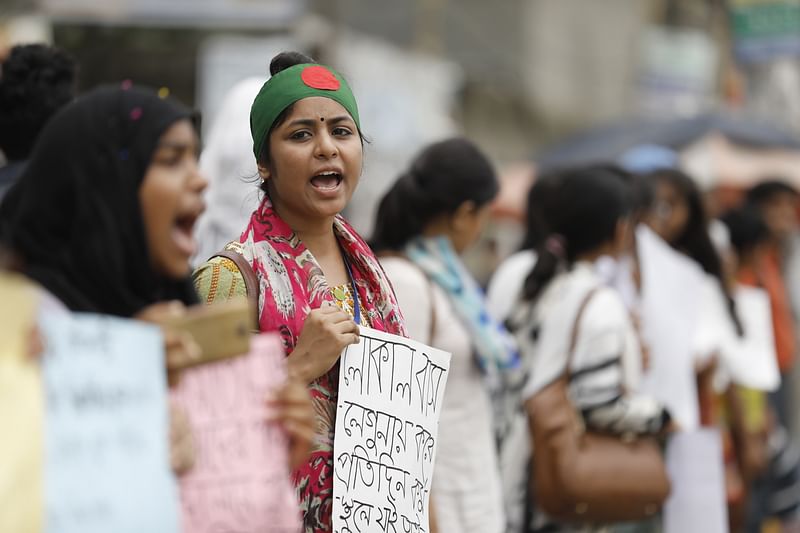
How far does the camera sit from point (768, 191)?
390 inches

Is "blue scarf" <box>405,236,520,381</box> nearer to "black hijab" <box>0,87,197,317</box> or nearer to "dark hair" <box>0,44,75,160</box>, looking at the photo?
"dark hair" <box>0,44,75,160</box>

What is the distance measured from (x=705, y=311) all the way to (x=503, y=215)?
5835 millimetres

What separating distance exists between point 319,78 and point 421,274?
4.32 feet

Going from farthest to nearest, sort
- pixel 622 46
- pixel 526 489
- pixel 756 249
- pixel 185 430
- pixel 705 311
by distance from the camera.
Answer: pixel 622 46, pixel 756 249, pixel 705 311, pixel 526 489, pixel 185 430

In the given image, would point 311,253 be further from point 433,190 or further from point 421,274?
point 433,190

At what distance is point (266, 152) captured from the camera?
3633mm

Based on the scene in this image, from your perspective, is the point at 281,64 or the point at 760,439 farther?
the point at 760,439

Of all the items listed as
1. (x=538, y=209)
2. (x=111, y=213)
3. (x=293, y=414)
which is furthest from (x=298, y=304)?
(x=538, y=209)

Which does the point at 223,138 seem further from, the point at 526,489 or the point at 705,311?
the point at 705,311

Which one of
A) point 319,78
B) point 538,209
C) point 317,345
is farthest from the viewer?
point 538,209

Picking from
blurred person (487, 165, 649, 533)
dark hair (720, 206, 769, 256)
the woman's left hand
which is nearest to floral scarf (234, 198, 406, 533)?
the woman's left hand

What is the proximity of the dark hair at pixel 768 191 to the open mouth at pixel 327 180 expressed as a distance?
671 centimetres

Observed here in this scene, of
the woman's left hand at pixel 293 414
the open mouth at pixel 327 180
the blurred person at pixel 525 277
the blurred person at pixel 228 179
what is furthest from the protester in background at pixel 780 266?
the woman's left hand at pixel 293 414

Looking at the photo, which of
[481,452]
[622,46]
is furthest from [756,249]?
[622,46]
